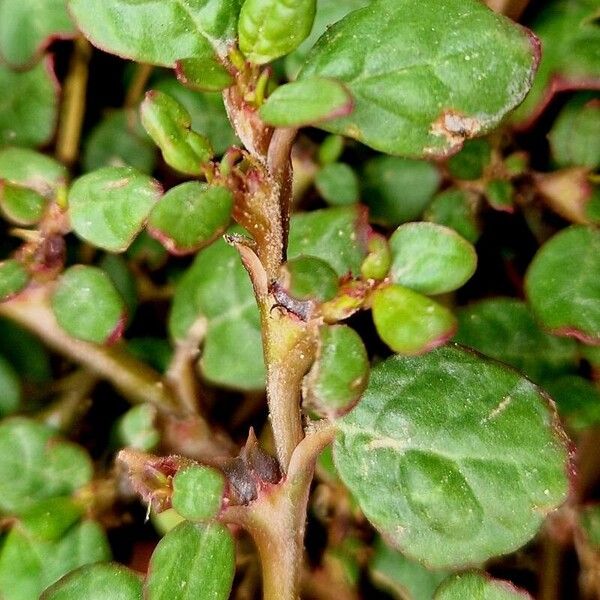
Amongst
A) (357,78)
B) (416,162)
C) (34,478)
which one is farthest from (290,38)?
(34,478)

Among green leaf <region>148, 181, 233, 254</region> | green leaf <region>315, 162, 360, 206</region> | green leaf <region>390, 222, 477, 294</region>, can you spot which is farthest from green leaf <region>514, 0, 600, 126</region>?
green leaf <region>148, 181, 233, 254</region>

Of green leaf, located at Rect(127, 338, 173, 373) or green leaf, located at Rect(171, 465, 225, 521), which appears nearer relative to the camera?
green leaf, located at Rect(171, 465, 225, 521)

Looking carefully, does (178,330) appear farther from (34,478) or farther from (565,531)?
(565,531)

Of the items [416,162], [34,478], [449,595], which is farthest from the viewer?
[416,162]

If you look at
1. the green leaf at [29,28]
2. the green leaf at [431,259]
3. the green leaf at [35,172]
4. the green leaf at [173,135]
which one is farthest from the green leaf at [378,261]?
the green leaf at [29,28]

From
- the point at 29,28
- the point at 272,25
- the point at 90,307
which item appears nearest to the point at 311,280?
the point at 272,25

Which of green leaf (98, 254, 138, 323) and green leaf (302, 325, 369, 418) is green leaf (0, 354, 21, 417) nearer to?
green leaf (98, 254, 138, 323)
